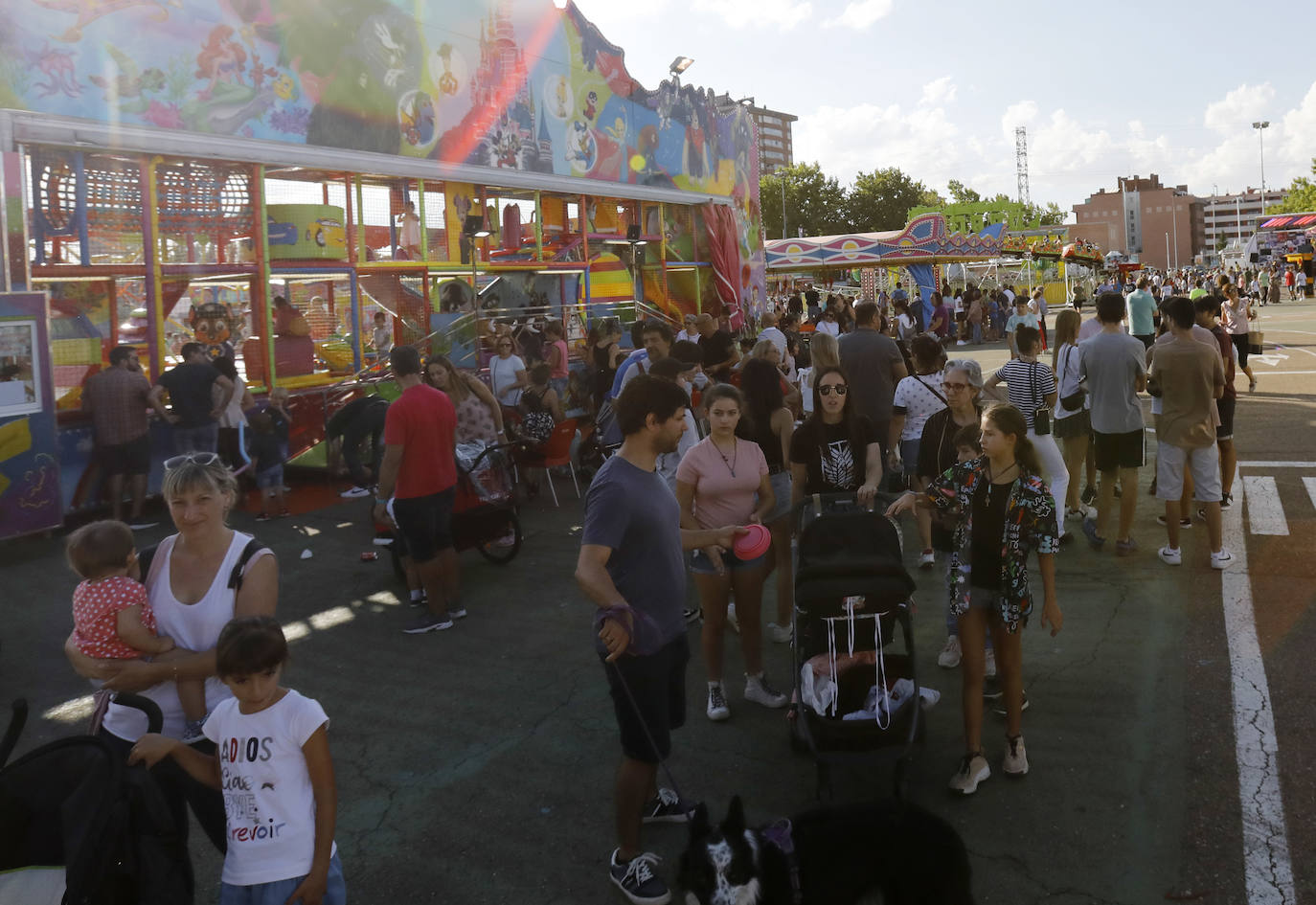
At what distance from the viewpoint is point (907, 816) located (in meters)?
3.21

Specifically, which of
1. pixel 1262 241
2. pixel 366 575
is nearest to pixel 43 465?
pixel 366 575

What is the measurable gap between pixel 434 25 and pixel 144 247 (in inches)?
234

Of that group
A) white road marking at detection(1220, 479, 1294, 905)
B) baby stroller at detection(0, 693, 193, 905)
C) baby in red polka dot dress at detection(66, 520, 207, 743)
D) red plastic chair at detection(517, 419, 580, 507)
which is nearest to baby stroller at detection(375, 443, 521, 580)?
red plastic chair at detection(517, 419, 580, 507)

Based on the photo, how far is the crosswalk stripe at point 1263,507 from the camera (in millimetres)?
8406

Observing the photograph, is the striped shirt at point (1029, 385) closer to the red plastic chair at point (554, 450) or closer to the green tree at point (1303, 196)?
the red plastic chair at point (554, 450)

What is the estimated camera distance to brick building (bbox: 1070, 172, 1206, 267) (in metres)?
173

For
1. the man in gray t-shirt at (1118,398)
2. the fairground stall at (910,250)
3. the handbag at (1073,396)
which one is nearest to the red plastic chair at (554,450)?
the handbag at (1073,396)

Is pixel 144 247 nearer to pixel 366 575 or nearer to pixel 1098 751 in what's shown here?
pixel 366 575

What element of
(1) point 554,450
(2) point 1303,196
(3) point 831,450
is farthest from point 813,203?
(3) point 831,450

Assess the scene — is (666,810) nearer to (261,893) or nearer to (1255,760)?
(261,893)

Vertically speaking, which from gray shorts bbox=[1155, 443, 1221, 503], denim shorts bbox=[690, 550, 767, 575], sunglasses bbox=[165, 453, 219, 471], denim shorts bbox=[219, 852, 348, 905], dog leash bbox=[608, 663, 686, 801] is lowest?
denim shorts bbox=[219, 852, 348, 905]

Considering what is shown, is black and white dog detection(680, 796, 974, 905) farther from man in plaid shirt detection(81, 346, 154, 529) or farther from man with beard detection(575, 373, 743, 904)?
man in plaid shirt detection(81, 346, 154, 529)

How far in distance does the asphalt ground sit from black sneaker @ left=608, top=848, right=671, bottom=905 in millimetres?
122

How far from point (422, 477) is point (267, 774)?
3.96 metres
